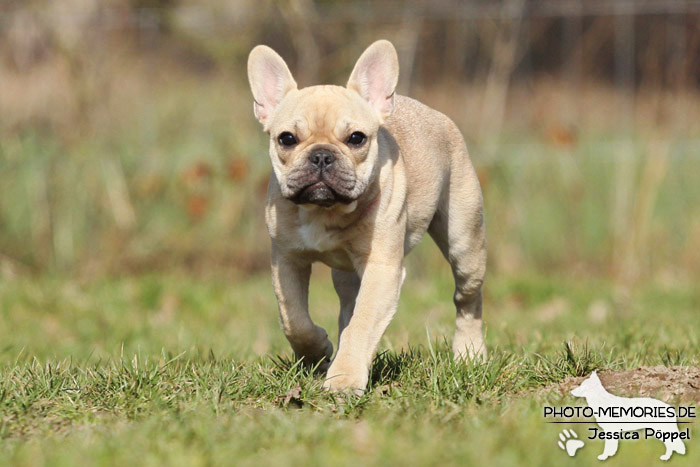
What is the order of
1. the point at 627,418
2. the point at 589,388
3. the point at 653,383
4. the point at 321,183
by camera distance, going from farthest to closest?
the point at 321,183, the point at 653,383, the point at 589,388, the point at 627,418

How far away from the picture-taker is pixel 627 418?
373cm

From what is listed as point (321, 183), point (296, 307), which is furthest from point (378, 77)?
point (296, 307)

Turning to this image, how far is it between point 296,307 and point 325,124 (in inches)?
37.4

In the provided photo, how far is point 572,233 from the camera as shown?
Result: 10617mm

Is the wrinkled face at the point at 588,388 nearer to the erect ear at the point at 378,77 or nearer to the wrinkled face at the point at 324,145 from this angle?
the wrinkled face at the point at 324,145

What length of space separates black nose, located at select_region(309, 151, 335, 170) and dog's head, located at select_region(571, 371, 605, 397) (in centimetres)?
155

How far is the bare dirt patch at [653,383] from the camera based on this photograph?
4.05m

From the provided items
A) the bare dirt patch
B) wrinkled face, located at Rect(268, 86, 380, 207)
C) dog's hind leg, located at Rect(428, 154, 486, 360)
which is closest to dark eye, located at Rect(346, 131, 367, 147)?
wrinkled face, located at Rect(268, 86, 380, 207)

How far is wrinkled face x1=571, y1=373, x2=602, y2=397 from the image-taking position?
13.1 ft

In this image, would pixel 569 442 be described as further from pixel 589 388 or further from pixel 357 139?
pixel 357 139

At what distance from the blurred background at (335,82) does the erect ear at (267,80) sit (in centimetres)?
488

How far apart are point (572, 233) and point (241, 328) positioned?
436 cm

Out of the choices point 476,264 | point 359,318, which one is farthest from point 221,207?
point 359,318

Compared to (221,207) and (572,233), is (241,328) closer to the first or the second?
(221,207)
